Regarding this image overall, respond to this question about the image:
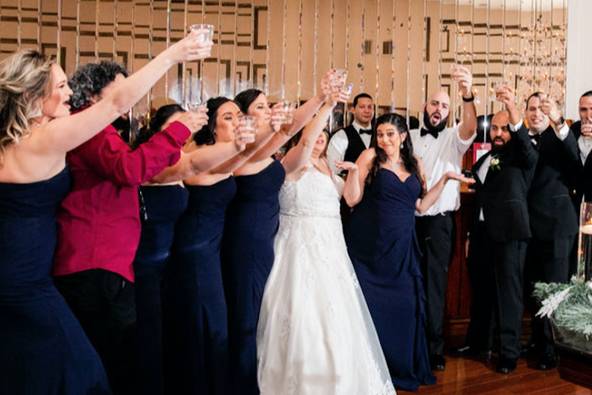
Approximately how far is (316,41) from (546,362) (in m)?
3.15

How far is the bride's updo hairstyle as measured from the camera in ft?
7.41

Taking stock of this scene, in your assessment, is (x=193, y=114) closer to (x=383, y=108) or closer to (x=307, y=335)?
(x=307, y=335)

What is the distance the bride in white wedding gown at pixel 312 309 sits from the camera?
3535 millimetres

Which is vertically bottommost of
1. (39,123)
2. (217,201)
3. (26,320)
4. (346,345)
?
(346,345)

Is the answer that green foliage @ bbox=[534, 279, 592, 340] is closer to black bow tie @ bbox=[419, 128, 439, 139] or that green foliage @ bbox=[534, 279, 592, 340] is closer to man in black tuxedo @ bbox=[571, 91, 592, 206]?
man in black tuxedo @ bbox=[571, 91, 592, 206]

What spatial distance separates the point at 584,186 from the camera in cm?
452

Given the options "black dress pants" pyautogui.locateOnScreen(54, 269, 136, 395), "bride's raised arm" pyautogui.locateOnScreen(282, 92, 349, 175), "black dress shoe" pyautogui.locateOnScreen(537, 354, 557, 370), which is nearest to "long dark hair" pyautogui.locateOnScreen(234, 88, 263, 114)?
"bride's raised arm" pyautogui.locateOnScreen(282, 92, 349, 175)

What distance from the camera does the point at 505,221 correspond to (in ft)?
14.9

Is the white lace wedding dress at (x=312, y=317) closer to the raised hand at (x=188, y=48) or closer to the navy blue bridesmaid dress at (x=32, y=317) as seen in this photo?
the navy blue bridesmaid dress at (x=32, y=317)

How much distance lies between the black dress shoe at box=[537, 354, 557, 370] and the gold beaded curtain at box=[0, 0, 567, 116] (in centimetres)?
253

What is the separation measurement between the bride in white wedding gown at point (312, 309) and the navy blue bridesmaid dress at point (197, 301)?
0.33m

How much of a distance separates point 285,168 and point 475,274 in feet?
5.48

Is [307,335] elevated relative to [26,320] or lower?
lower

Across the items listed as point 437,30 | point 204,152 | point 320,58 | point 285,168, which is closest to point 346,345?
point 285,168
